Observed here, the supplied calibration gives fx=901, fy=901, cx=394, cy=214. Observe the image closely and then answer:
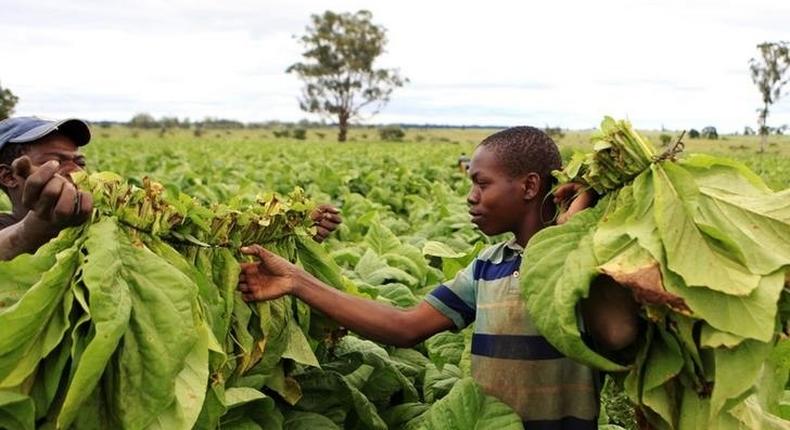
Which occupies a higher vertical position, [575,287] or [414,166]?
[575,287]

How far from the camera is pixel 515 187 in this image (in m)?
2.53

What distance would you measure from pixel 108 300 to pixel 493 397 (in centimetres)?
113

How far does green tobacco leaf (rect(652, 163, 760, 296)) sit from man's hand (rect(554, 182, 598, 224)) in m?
0.25

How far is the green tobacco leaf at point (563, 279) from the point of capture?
6.42 ft

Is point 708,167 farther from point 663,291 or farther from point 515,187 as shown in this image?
point 515,187

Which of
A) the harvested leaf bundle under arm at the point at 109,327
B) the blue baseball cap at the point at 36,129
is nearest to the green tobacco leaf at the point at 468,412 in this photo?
the harvested leaf bundle under arm at the point at 109,327

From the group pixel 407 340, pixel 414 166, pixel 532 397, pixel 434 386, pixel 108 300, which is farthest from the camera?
pixel 414 166

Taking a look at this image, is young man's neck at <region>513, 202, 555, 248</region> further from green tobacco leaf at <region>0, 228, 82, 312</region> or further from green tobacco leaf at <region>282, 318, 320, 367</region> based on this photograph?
green tobacco leaf at <region>0, 228, 82, 312</region>

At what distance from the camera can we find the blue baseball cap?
8.69ft

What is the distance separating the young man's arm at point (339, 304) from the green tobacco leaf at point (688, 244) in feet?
3.02

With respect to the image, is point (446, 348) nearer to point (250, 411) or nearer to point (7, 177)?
point (250, 411)

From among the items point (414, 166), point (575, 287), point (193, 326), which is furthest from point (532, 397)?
point (414, 166)

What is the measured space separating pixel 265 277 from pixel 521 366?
29.6 inches

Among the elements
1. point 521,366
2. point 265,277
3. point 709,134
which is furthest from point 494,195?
point 709,134
